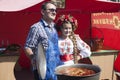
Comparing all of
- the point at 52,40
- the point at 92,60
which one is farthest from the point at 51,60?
the point at 92,60

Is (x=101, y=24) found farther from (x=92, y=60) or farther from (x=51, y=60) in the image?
(x=51, y=60)

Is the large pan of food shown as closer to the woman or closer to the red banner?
the woman

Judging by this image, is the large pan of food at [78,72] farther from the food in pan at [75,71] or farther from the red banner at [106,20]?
the red banner at [106,20]

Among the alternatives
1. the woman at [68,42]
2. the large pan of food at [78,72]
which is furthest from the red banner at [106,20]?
the large pan of food at [78,72]

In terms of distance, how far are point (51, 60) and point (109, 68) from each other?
3.37 m

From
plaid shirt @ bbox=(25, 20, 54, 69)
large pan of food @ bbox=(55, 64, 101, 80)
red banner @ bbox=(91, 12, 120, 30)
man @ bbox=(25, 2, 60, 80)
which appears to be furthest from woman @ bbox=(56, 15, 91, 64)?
red banner @ bbox=(91, 12, 120, 30)

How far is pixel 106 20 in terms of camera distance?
7.52m

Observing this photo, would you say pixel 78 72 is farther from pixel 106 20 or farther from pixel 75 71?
pixel 106 20

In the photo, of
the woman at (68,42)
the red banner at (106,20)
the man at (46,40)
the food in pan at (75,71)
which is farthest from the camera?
the red banner at (106,20)

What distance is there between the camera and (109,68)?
6422 mm

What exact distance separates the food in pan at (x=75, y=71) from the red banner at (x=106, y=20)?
4.41 metres

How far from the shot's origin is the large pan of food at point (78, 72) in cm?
261

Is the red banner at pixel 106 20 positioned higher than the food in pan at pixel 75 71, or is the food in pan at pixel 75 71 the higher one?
the red banner at pixel 106 20

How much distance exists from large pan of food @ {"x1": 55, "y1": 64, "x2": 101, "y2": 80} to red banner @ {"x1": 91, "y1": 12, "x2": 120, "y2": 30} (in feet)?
14.4
